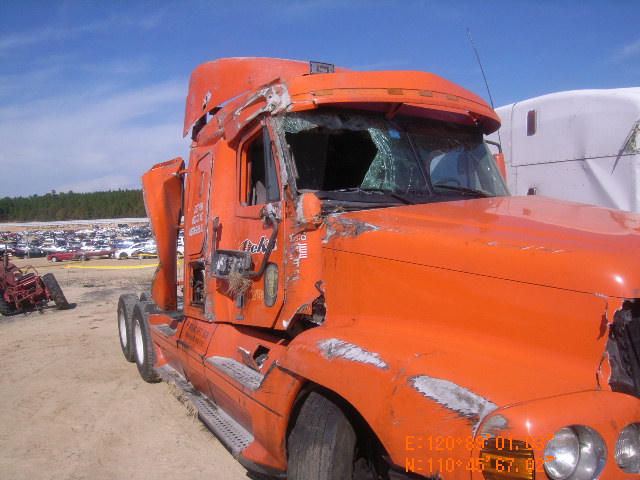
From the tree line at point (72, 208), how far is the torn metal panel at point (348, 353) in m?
97.2

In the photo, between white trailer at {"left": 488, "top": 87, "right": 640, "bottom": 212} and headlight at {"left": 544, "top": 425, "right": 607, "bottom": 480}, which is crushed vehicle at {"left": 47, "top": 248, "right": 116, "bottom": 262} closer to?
white trailer at {"left": 488, "top": 87, "right": 640, "bottom": 212}

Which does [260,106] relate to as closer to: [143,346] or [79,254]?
[143,346]

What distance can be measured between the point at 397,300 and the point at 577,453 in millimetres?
1029

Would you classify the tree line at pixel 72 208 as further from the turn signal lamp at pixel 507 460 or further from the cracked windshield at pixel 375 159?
the turn signal lamp at pixel 507 460

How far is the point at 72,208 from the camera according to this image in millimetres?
99500

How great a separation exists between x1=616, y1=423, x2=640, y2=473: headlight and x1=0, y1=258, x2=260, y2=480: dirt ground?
2879mm

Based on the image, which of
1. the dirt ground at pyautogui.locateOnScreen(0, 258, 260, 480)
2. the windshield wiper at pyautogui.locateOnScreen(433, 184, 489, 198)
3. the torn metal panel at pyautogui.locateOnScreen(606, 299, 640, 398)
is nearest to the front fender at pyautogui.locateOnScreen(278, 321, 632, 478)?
the torn metal panel at pyautogui.locateOnScreen(606, 299, 640, 398)

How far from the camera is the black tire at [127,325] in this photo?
7.36m

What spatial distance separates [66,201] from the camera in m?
102

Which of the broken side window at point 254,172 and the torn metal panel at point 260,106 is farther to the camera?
the broken side window at point 254,172

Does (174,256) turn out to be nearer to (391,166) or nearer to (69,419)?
(69,419)

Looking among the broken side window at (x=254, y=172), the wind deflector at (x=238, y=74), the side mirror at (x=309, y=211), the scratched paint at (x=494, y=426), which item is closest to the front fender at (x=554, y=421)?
the scratched paint at (x=494, y=426)

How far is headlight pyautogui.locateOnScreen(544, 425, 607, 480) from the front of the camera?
1836 millimetres

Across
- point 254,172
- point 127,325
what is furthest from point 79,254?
point 254,172
